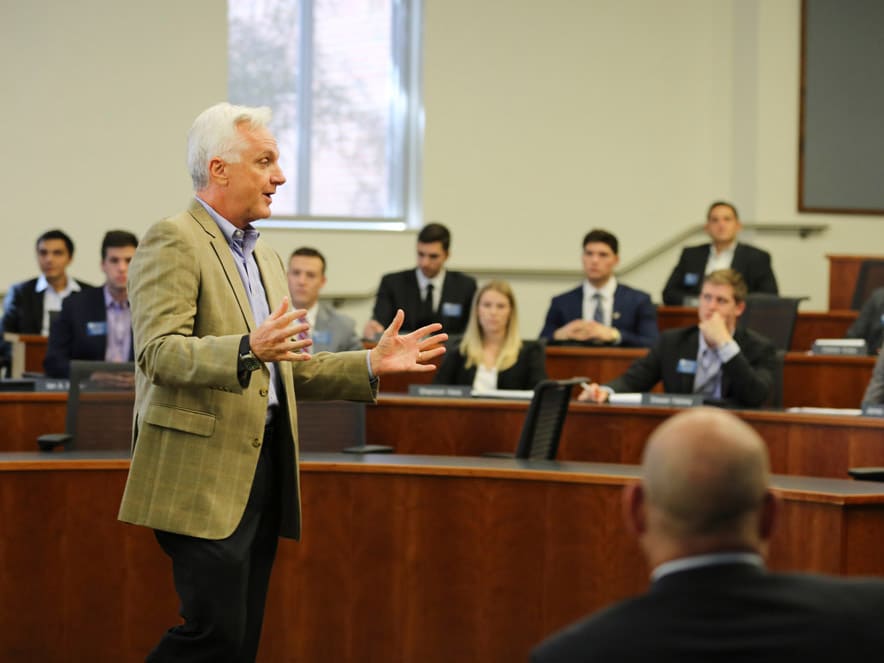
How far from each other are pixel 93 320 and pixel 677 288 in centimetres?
418

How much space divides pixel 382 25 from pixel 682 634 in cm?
938

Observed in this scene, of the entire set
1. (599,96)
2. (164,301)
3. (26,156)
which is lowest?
(164,301)

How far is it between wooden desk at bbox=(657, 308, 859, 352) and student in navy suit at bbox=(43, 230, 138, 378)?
12.1 ft

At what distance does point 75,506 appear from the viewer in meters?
3.65

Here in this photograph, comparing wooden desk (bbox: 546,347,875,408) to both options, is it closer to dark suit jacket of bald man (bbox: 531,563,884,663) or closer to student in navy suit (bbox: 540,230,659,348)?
student in navy suit (bbox: 540,230,659,348)

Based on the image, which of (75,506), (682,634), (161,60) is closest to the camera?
(682,634)

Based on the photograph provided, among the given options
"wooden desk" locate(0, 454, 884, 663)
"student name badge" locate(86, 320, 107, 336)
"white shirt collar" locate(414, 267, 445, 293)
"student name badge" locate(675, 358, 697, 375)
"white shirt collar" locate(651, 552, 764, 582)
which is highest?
"white shirt collar" locate(414, 267, 445, 293)

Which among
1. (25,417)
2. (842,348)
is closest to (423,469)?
(25,417)

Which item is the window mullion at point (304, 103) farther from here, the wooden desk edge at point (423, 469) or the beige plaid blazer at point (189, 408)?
the beige plaid blazer at point (189, 408)

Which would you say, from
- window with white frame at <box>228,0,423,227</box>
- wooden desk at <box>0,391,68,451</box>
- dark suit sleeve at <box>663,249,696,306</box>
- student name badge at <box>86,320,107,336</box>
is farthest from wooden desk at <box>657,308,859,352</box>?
wooden desk at <box>0,391,68,451</box>

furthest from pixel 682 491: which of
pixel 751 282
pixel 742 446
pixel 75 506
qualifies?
pixel 751 282

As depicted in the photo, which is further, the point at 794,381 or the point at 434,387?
the point at 794,381

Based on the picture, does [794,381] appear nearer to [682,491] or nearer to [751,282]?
[751,282]

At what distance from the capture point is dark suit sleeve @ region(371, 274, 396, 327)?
7.83 m
